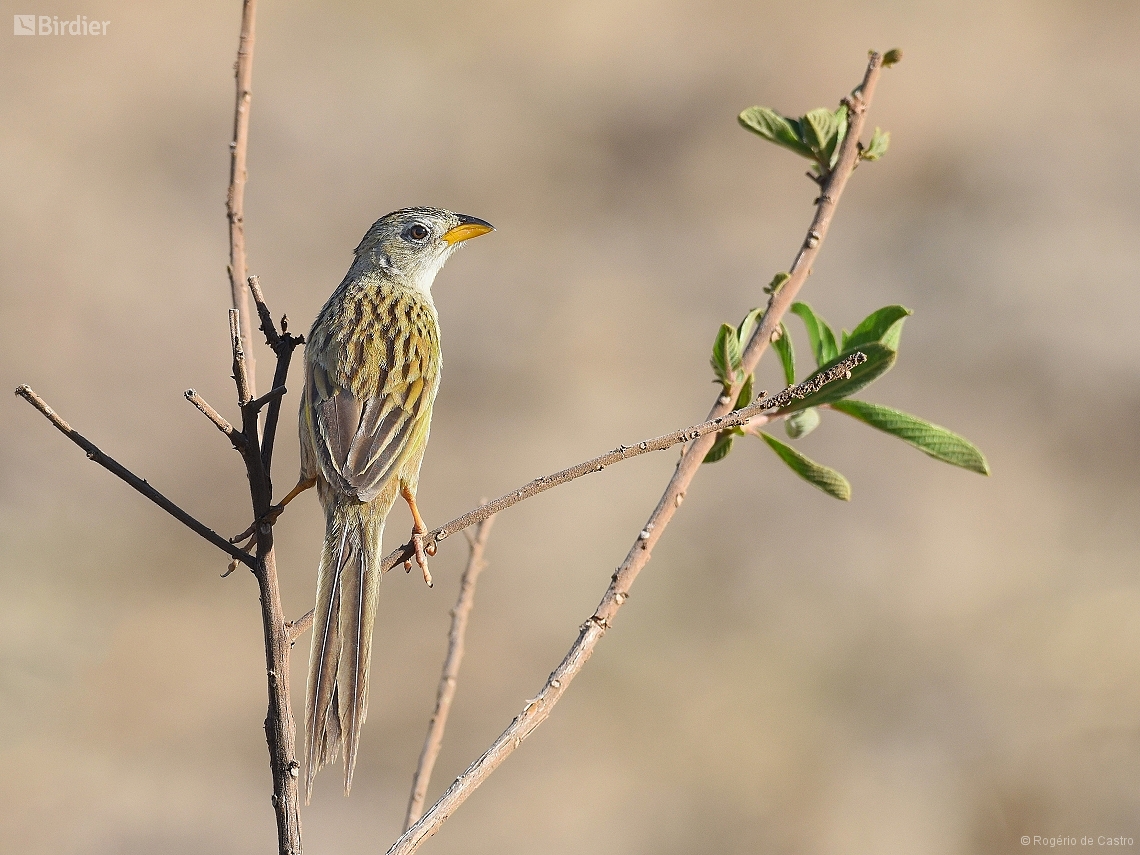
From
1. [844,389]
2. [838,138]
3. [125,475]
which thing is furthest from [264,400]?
[838,138]

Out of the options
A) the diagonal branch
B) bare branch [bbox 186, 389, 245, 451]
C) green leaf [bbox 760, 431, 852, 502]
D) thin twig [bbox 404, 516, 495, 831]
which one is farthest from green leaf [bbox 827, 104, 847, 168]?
bare branch [bbox 186, 389, 245, 451]

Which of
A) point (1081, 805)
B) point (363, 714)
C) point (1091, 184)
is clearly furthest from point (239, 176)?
point (1091, 184)

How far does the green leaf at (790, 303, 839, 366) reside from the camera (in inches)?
134

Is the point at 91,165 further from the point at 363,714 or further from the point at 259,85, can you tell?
the point at 363,714

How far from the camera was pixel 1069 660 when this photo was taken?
11.3m

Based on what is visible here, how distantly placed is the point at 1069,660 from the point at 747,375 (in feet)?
32.1

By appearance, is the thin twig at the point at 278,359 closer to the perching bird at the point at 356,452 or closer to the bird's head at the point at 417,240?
the perching bird at the point at 356,452

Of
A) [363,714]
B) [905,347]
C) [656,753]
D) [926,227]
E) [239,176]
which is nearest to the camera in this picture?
[363,714]

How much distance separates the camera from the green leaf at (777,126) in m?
3.28

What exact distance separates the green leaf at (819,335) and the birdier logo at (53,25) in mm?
16151

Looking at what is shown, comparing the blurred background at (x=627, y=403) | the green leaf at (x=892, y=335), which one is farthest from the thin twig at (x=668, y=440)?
the blurred background at (x=627, y=403)

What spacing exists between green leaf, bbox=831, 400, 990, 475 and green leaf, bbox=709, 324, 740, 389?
0.33 meters

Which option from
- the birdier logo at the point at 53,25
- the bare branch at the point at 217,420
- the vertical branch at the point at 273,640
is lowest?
the vertical branch at the point at 273,640

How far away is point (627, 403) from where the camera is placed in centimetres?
1429
